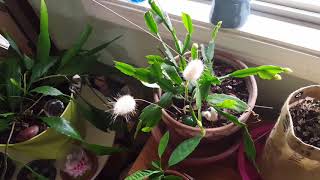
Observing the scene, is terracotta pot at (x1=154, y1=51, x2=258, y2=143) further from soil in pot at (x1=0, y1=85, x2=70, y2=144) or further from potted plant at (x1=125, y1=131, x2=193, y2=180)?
soil in pot at (x1=0, y1=85, x2=70, y2=144)

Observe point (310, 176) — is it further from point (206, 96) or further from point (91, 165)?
point (91, 165)

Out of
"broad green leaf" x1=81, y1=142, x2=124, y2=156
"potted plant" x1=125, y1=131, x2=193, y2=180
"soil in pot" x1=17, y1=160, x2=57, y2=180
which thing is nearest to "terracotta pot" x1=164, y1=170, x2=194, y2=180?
"potted plant" x1=125, y1=131, x2=193, y2=180

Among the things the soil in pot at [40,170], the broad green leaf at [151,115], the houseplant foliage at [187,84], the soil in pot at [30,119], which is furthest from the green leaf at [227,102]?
the soil in pot at [40,170]

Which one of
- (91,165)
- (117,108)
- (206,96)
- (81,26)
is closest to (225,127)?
(206,96)

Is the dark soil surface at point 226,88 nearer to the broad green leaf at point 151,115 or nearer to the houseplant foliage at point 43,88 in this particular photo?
the broad green leaf at point 151,115

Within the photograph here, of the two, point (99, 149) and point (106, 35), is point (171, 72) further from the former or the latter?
point (106, 35)

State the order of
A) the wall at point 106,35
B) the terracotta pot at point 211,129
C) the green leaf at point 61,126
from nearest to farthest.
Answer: the terracotta pot at point 211,129
the green leaf at point 61,126
the wall at point 106,35

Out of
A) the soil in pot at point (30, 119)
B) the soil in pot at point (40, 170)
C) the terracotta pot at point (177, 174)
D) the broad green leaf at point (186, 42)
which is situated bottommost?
the soil in pot at point (40, 170)
